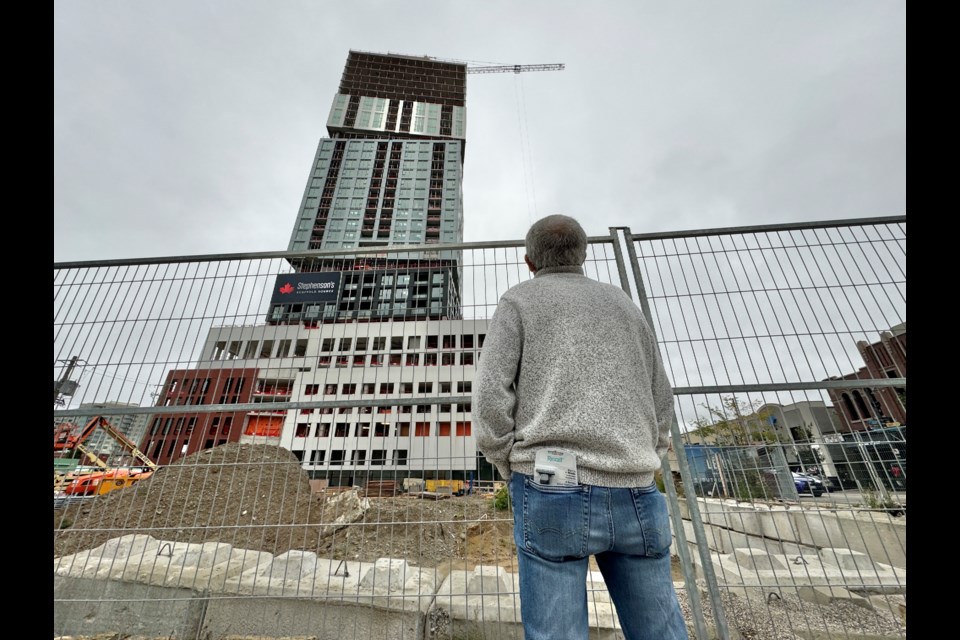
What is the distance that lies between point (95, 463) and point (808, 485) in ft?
16.1

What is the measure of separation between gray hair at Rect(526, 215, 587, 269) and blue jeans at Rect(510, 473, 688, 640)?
74 centimetres

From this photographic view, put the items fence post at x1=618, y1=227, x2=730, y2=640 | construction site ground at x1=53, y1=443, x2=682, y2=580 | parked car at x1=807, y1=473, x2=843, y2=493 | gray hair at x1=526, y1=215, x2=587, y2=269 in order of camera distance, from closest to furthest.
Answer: gray hair at x1=526, y1=215, x2=587, y2=269
fence post at x1=618, y1=227, x2=730, y2=640
parked car at x1=807, y1=473, x2=843, y2=493
construction site ground at x1=53, y1=443, x2=682, y2=580

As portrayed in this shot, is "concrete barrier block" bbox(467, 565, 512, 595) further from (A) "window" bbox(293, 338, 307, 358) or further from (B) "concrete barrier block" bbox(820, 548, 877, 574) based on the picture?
(B) "concrete barrier block" bbox(820, 548, 877, 574)

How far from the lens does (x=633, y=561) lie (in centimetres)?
100

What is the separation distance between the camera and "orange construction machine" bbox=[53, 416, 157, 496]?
101 inches

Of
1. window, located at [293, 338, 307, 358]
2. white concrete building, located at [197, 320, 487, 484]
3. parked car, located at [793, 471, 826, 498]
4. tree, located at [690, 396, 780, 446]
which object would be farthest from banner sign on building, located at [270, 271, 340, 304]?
parked car, located at [793, 471, 826, 498]

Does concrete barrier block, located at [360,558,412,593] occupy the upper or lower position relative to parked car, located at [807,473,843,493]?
lower

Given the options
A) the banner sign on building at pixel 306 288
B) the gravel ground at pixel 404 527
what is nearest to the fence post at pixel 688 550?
the gravel ground at pixel 404 527

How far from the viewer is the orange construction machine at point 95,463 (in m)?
2.55

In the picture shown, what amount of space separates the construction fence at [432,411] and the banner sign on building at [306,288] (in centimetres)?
2

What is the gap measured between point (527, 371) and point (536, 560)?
0.48 meters

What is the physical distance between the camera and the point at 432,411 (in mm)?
2521

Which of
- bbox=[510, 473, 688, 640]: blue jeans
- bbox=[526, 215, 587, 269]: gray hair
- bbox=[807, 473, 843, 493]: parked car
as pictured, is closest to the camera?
bbox=[510, 473, 688, 640]: blue jeans
